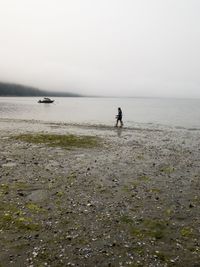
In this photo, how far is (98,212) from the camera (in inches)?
540

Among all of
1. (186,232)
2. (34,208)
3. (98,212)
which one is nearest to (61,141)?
(34,208)

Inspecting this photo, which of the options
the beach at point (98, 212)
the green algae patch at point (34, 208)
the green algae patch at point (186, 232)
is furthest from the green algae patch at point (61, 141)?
the green algae patch at point (186, 232)

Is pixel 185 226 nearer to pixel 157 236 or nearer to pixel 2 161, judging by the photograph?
pixel 157 236

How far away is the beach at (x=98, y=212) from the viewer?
1015 centimetres

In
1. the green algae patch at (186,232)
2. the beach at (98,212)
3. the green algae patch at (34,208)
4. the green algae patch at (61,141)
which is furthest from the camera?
the green algae patch at (61,141)

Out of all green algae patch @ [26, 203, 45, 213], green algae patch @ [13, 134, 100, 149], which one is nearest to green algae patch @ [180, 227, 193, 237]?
green algae patch @ [26, 203, 45, 213]

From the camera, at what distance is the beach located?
33.3ft

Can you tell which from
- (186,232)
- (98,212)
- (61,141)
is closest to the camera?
(186,232)

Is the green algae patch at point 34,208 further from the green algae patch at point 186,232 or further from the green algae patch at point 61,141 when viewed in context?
the green algae patch at point 61,141

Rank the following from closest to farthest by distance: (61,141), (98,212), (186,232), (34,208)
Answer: (186,232) < (98,212) < (34,208) < (61,141)

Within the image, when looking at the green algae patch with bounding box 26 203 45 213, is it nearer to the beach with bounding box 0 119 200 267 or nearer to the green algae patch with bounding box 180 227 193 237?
the beach with bounding box 0 119 200 267

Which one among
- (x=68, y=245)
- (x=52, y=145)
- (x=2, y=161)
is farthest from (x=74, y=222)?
(x=52, y=145)

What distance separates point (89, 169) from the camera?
22.0m

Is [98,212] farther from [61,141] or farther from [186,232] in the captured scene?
[61,141]
